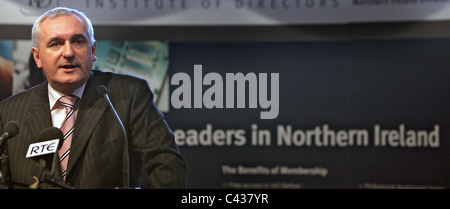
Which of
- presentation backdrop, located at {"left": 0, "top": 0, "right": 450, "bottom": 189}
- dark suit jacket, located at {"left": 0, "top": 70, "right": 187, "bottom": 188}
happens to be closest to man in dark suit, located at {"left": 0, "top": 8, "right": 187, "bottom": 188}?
dark suit jacket, located at {"left": 0, "top": 70, "right": 187, "bottom": 188}

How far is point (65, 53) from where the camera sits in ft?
4.77

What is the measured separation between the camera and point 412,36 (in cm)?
199

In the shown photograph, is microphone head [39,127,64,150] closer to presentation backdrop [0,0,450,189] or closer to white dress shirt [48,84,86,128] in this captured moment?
white dress shirt [48,84,86,128]

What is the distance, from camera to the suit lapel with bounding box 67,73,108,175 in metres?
1.49

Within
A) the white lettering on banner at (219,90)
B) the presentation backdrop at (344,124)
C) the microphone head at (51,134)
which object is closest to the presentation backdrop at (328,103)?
the presentation backdrop at (344,124)

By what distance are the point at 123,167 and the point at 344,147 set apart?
36.0 inches

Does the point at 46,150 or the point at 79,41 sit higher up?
the point at 79,41

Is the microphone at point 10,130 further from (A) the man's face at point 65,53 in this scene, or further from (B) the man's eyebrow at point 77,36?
(B) the man's eyebrow at point 77,36

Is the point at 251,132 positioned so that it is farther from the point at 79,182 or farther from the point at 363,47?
the point at 79,182

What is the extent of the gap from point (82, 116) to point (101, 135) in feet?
0.27

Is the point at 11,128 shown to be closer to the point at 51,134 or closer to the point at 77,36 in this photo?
the point at 51,134

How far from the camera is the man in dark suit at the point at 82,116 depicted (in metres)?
1.46

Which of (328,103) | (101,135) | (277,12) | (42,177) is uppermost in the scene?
(277,12)

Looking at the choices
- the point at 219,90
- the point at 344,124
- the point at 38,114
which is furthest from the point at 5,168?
the point at 344,124
